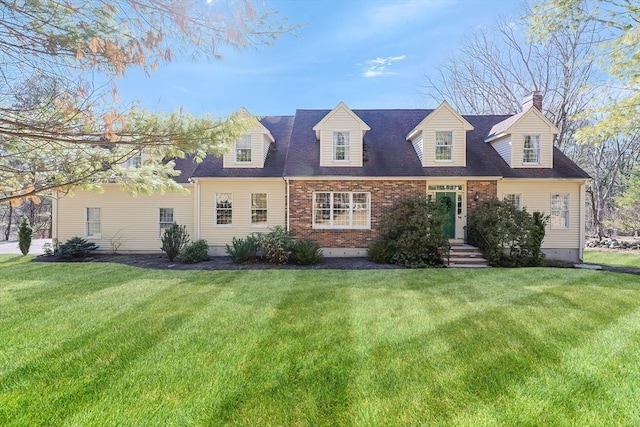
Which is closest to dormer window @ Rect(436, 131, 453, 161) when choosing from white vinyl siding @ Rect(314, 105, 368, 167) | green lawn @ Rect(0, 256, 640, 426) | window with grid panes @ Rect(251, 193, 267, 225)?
white vinyl siding @ Rect(314, 105, 368, 167)

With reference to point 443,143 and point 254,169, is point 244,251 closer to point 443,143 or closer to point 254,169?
point 254,169

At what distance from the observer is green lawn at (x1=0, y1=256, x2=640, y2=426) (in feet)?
9.42

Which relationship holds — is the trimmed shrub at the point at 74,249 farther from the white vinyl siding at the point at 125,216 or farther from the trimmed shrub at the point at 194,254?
the trimmed shrub at the point at 194,254

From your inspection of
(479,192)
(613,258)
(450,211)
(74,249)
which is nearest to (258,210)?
(74,249)

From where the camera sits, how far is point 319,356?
3943mm

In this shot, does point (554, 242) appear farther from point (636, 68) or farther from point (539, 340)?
point (539, 340)

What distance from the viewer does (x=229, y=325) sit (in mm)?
5035

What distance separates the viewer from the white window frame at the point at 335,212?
1345cm

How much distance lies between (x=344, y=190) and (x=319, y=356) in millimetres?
9927

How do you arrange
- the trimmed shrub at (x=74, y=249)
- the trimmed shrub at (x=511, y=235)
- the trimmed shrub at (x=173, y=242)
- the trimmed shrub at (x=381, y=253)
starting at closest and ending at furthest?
the trimmed shrub at (x=511, y=235), the trimmed shrub at (x=381, y=253), the trimmed shrub at (x=173, y=242), the trimmed shrub at (x=74, y=249)

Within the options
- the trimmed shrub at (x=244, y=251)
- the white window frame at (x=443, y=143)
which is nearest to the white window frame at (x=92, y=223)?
the trimmed shrub at (x=244, y=251)

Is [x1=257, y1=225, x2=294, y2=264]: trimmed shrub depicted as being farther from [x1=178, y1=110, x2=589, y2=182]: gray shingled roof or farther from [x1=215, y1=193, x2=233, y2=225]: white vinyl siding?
[x1=178, y1=110, x2=589, y2=182]: gray shingled roof

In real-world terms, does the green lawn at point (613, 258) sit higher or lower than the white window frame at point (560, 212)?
lower

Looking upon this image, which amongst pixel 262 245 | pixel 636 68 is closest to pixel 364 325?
pixel 262 245
